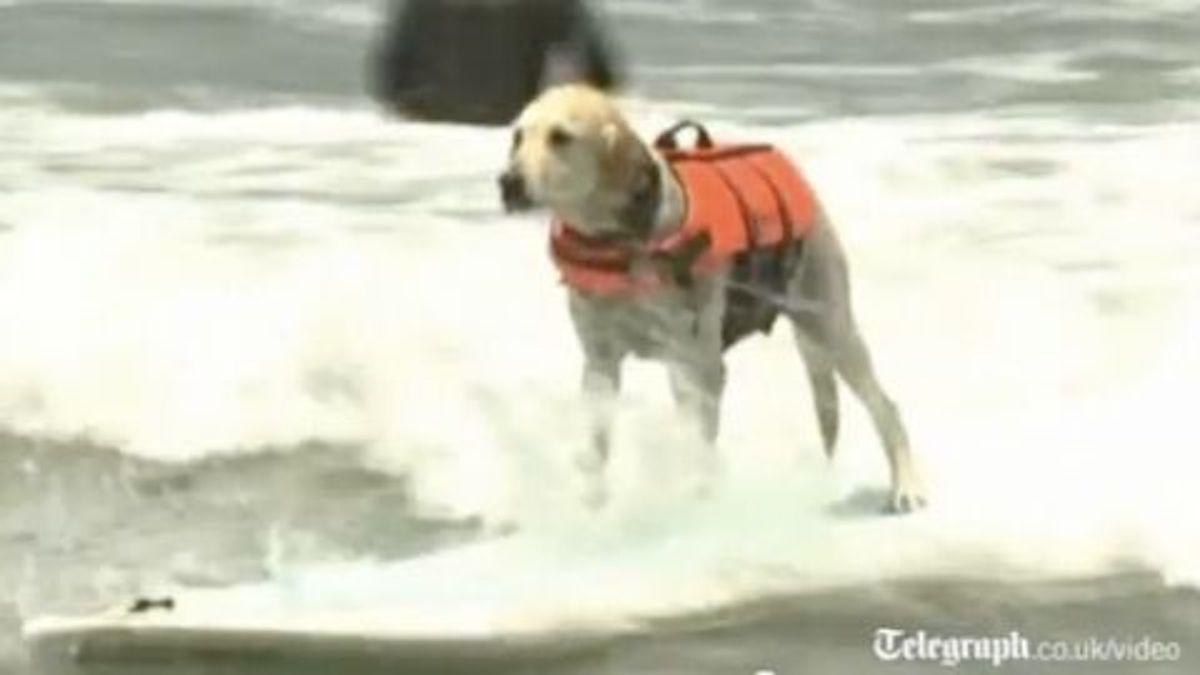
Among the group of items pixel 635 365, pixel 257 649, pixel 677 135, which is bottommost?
pixel 257 649

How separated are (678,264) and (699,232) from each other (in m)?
0.02

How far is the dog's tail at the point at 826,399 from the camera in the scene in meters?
1.24

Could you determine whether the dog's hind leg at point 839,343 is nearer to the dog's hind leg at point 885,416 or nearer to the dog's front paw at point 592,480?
the dog's hind leg at point 885,416

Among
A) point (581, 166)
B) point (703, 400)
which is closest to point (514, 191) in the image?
point (581, 166)

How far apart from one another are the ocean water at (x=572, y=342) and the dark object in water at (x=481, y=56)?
0.01 meters

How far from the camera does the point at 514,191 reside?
1167 mm

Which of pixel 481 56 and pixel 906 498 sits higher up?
pixel 481 56

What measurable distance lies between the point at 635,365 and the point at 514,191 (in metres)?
0.11

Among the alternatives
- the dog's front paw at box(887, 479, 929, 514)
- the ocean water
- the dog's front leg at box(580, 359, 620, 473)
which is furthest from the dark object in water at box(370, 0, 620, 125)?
the dog's front paw at box(887, 479, 929, 514)

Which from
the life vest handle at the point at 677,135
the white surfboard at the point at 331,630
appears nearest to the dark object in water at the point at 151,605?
the white surfboard at the point at 331,630

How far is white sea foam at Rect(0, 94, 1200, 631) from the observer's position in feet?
4.03

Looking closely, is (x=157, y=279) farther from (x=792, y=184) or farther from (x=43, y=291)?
(x=792, y=184)

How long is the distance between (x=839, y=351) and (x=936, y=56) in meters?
0.16

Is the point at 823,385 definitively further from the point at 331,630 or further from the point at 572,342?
the point at 331,630
